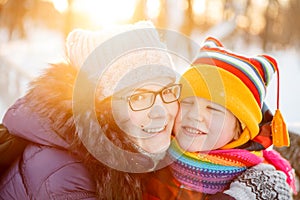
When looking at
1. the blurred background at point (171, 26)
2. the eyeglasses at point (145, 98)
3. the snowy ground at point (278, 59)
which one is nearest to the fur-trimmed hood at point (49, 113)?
the blurred background at point (171, 26)

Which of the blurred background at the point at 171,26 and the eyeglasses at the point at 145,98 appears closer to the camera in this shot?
the eyeglasses at the point at 145,98

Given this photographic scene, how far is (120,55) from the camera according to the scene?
1818 millimetres

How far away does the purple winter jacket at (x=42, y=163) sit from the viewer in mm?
1755

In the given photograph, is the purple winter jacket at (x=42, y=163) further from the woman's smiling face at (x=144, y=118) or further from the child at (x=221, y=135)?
the child at (x=221, y=135)

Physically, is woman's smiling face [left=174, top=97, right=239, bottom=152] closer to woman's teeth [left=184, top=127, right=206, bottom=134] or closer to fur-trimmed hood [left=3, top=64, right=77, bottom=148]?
woman's teeth [left=184, top=127, right=206, bottom=134]

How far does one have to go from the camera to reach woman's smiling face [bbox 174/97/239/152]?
79.8 inches

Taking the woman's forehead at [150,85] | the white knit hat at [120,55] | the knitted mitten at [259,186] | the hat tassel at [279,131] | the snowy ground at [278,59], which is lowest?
the snowy ground at [278,59]

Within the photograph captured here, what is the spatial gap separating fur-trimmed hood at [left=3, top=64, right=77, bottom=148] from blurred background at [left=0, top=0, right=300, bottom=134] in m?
0.14

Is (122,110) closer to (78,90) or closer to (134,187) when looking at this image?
(78,90)

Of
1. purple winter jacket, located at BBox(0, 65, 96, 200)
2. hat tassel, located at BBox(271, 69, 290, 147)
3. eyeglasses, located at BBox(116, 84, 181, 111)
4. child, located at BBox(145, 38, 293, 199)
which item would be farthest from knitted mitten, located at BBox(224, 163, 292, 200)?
purple winter jacket, located at BBox(0, 65, 96, 200)

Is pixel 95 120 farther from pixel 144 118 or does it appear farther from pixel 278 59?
pixel 278 59

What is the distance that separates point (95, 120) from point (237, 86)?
0.70 meters

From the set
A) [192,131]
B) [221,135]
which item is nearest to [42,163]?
[192,131]

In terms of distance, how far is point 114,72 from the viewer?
1.79 m
